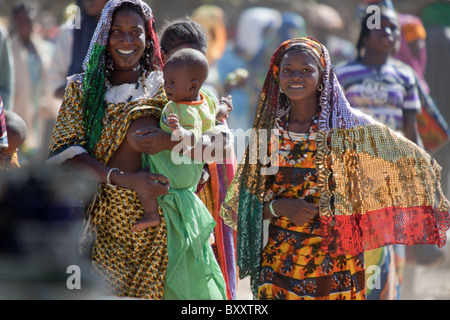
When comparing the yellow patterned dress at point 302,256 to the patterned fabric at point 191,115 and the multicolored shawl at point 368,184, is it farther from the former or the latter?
the patterned fabric at point 191,115

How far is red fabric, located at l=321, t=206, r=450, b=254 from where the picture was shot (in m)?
3.76

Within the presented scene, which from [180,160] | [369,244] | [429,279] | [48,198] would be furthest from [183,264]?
[429,279]

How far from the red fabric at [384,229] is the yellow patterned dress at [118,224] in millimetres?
923

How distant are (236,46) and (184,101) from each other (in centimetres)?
1310

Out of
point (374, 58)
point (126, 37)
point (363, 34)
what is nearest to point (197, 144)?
point (126, 37)

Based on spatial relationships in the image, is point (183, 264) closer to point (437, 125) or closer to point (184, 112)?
point (184, 112)

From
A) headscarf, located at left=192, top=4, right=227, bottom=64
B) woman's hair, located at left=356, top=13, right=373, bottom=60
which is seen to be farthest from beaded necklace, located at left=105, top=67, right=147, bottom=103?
headscarf, located at left=192, top=4, right=227, bottom=64

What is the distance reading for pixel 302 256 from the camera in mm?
3834

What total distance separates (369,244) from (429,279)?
403 cm

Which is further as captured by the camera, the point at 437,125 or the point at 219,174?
the point at 437,125

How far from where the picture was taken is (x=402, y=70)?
244 inches

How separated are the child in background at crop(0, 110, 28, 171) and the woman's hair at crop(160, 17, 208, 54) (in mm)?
1060

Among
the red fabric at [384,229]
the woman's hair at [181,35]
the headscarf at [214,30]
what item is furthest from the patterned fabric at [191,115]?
the headscarf at [214,30]

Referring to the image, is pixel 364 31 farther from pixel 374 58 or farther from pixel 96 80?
pixel 96 80
